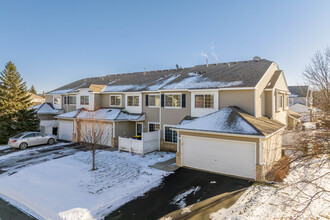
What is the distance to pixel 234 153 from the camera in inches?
424

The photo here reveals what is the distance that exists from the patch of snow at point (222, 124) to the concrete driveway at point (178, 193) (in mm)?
2869

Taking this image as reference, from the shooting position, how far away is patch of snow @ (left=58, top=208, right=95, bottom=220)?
21.9ft

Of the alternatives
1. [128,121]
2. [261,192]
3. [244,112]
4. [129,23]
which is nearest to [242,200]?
[261,192]

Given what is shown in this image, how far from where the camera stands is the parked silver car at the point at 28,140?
16.8 m

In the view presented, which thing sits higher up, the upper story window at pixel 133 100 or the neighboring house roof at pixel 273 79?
the neighboring house roof at pixel 273 79

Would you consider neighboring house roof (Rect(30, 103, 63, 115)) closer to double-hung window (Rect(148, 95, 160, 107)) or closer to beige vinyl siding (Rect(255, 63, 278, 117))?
double-hung window (Rect(148, 95, 160, 107))

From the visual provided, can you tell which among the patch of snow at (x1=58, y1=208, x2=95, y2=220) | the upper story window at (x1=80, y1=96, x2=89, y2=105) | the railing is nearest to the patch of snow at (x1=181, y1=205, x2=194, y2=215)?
the patch of snow at (x1=58, y1=208, x2=95, y2=220)

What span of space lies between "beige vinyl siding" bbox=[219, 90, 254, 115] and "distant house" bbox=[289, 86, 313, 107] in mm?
3109

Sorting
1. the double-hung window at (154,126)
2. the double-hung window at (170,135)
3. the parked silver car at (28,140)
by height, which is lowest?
the parked silver car at (28,140)

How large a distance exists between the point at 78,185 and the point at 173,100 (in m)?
10.1

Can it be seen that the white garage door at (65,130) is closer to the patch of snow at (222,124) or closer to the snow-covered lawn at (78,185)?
the snow-covered lawn at (78,185)

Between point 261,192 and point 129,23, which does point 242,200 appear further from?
point 129,23

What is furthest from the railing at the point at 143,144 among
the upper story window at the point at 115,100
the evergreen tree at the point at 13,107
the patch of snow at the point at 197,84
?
the evergreen tree at the point at 13,107

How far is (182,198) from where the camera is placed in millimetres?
8203
